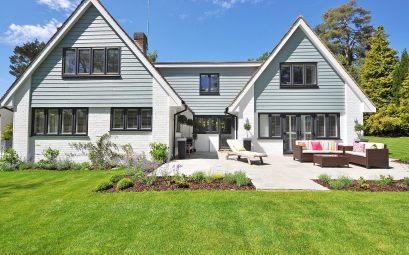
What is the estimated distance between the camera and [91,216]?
4.84 metres

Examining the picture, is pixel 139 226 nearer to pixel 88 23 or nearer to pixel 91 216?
pixel 91 216

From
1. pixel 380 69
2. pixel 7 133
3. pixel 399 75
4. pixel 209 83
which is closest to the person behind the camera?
pixel 7 133

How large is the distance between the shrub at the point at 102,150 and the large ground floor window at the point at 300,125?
360 inches

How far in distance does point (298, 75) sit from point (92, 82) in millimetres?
12799

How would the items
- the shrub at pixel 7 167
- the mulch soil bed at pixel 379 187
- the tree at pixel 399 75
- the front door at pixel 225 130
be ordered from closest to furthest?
the mulch soil bed at pixel 379 187, the shrub at pixel 7 167, the front door at pixel 225 130, the tree at pixel 399 75

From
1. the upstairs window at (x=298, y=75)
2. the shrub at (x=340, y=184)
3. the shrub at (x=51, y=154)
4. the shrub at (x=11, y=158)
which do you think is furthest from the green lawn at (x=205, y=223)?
the upstairs window at (x=298, y=75)

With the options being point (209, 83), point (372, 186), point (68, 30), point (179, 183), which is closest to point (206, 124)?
point (209, 83)

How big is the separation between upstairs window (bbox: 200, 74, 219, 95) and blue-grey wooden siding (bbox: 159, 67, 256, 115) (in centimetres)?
32

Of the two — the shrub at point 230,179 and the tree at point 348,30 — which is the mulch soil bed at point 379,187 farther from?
the tree at point 348,30

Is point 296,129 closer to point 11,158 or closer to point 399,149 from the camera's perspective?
point 399,149

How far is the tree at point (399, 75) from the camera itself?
2662 centimetres

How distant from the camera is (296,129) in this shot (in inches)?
602

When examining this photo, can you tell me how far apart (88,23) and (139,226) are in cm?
1223

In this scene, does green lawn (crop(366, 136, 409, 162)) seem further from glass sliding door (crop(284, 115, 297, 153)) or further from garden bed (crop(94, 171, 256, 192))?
garden bed (crop(94, 171, 256, 192))
